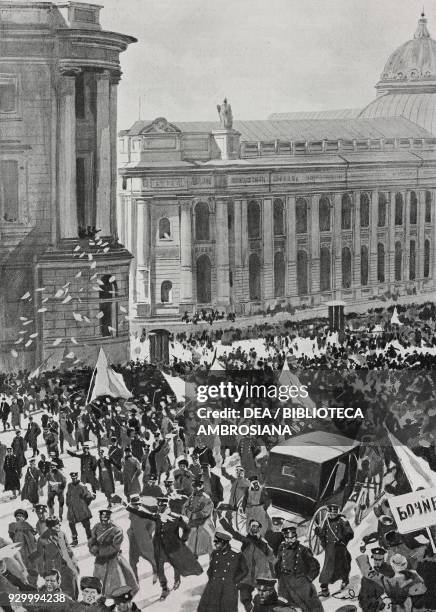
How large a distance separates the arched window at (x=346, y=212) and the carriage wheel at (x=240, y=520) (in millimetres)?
7622

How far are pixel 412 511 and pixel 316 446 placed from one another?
162 cm

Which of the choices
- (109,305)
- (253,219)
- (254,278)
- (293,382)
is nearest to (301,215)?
(253,219)

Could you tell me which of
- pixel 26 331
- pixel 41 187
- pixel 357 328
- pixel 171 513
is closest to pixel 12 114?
pixel 41 187

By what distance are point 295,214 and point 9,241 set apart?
4913mm

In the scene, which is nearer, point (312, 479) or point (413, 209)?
point (312, 479)

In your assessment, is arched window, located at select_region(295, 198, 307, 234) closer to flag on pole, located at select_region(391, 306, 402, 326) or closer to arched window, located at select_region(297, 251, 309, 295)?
arched window, located at select_region(297, 251, 309, 295)

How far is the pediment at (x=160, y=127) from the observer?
57.2ft

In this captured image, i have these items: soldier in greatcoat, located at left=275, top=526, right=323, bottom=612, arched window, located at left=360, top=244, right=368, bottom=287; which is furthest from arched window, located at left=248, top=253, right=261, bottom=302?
soldier in greatcoat, located at left=275, top=526, right=323, bottom=612

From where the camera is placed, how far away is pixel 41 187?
18625 millimetres

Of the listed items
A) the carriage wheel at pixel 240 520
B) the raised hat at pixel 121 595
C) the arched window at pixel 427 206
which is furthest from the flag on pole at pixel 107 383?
the arched window at pixel 427 206

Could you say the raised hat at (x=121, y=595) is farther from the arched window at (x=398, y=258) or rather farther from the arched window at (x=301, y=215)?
the arched window at (x=301, y=215)

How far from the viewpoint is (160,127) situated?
1755 centimetres

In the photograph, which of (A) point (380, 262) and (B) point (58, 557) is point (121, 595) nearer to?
(B) point (58, 557)

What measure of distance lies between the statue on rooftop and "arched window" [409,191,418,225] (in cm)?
342
